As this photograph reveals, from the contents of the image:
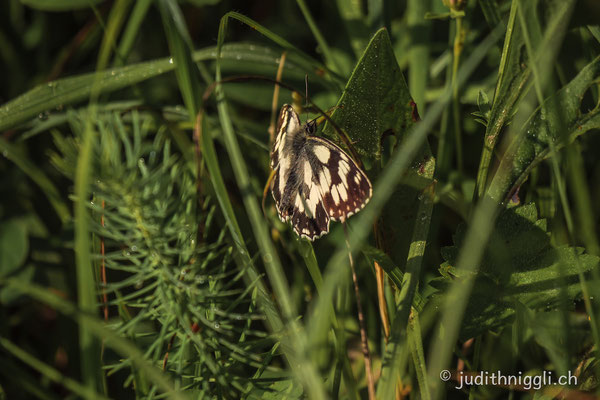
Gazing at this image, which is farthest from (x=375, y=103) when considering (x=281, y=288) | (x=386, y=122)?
(x=281, y=288)

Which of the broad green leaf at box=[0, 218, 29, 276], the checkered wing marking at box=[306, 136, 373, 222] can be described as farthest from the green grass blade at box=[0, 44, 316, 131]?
the broad green leaf at box=[0, 218, 29, 276]

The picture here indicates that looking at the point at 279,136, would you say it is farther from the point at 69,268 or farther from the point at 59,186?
the point at 59,186

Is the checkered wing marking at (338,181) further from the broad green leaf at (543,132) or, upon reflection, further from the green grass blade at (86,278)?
the green grass blade at (86,278)

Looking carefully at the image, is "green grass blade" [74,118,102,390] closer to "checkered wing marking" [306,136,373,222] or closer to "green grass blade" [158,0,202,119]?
"green grass blade" [158,0,202,119]

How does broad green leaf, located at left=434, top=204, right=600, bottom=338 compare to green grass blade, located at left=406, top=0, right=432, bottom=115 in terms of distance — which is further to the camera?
green grass blade, located at left=406, top=0, right=432, bottom=115

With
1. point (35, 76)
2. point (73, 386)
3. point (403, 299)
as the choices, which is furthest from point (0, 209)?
point (403, 299)
